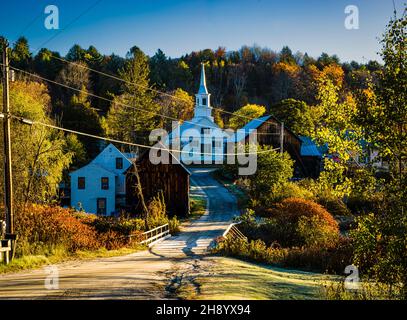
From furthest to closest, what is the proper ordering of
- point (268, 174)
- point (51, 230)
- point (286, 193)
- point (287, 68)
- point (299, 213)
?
point (287, 68) → point (268, 174) → point (286, 193) → point (299, 213) → point (51, 230)

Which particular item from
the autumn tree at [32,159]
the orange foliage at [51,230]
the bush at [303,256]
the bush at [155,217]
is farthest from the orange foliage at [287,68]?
the orange foliage at [51,230]

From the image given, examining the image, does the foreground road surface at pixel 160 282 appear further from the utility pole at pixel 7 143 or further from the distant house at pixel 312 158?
the distant house at pixel 312 158

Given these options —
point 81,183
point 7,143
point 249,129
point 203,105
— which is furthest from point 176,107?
Result: point 7,143

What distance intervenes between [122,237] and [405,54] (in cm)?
1817

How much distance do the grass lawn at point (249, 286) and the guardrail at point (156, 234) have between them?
10.0 metres

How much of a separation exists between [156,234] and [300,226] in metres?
9.19

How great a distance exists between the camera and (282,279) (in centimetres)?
1298

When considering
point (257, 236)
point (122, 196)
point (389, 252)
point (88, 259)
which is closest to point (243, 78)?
point (122, 196)

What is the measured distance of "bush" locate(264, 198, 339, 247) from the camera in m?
22.3

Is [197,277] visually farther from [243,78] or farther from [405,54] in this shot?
[243,78]

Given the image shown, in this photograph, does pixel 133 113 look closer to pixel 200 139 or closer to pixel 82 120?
pixel 82 120

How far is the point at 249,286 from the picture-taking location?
10992mm

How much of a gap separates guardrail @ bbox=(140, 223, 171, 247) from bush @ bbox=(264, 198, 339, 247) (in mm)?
6806

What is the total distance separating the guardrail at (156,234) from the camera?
23.8 metres
